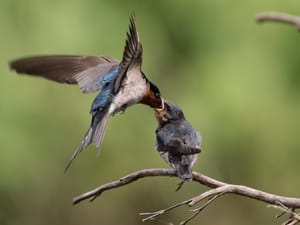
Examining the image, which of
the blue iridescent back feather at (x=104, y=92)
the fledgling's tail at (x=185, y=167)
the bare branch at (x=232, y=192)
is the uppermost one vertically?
the blue iridescent back feather at (x=104, y=92)

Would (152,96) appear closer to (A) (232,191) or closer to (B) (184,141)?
(B) (184,141)

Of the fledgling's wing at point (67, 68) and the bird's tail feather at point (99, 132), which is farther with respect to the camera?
the fledgling's wing at point (67, 68)

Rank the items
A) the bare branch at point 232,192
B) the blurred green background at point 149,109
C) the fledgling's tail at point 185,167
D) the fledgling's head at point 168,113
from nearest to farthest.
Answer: the bare branch at point 232,192, the fledgling's tail at point 185,167, the fledgling's head at point 168,113, the blurred green background at point 149,109

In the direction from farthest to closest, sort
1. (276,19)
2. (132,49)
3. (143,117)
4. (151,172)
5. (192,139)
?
(143,117) < (192,139) < (132,49) < (151,172) < (276,19)

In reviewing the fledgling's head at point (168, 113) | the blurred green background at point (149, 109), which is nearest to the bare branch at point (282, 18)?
the fledgling's head at point (168, 113)

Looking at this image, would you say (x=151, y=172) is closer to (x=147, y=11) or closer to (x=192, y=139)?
(x=192, y=139)

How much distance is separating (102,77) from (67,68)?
0.27 ft

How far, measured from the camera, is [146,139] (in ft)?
14.4

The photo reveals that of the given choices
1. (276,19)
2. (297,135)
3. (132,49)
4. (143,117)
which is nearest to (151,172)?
(132,49)

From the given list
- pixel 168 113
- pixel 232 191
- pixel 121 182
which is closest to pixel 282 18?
pixel 232 191

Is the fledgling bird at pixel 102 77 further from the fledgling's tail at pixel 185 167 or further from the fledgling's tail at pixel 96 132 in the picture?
the fledgling's tail at pixel 185 167

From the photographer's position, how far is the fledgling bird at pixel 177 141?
2.18 metres

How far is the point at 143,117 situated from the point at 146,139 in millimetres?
139

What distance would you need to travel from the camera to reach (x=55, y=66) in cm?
235
